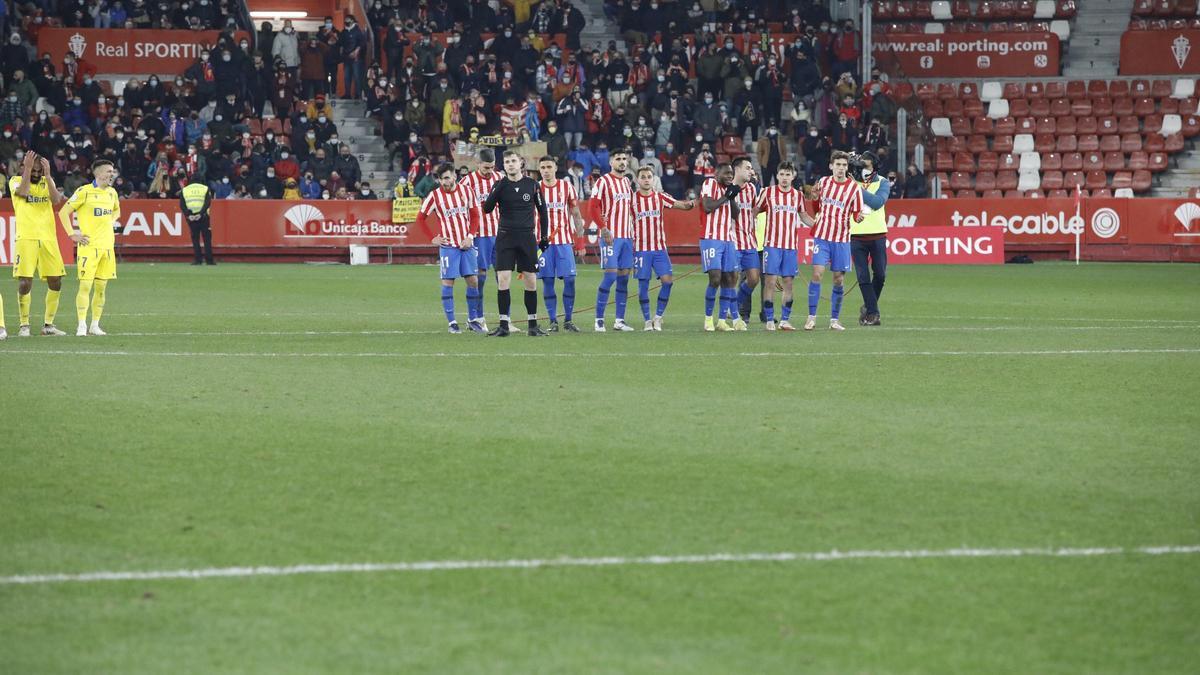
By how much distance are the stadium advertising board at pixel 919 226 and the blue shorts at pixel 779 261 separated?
16.0 m

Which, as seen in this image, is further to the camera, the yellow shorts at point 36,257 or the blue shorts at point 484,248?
the blue shorts at point 484,248

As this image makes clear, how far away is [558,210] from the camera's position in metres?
18.1

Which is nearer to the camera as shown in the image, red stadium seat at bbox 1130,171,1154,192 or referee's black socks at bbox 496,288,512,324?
referee's black socks at bbox 496,288,512,324

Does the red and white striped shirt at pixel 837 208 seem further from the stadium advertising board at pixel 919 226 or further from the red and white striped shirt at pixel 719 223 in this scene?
the stadium advertising board at pixel 919 226

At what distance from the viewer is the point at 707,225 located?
17828 mm

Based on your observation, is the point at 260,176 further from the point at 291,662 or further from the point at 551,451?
the point at 291,662

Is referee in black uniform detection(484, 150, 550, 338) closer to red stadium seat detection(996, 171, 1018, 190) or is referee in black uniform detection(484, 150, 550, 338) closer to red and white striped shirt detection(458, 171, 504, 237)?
red and white striped shirt detection(458, 171, 504, 237)

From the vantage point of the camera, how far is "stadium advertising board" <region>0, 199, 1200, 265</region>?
33375 millimetres

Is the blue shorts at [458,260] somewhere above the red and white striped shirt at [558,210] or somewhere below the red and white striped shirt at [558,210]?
below

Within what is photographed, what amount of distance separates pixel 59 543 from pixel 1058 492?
4.84 meters

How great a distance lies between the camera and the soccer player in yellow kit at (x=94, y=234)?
17.0 m

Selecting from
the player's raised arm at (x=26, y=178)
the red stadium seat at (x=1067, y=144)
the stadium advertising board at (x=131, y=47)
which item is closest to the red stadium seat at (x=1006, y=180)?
the red stadium seat at (x=1067, y=144)

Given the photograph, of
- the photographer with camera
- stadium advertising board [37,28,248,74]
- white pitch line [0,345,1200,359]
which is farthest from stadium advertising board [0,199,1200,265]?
white pitch line [0,345,1200,359]

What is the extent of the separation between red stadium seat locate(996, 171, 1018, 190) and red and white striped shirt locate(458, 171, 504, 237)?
2263cm
